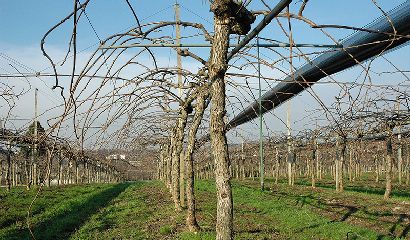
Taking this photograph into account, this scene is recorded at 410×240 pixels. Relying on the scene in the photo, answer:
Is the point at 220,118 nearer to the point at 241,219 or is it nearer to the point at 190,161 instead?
the point at 190,161

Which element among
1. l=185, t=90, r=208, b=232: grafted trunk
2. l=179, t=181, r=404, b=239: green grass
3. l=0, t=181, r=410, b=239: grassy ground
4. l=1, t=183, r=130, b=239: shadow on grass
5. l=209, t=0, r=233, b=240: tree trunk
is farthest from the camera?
l=1, t=183, r=130, b=239: shadow on grass

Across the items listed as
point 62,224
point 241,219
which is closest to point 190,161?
point 241,219

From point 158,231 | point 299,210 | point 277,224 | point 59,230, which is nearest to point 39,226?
point 59,230

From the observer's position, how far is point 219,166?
3521 millimetres

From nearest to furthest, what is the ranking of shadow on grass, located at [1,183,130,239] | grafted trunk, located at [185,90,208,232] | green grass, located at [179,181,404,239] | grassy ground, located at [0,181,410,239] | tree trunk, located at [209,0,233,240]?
tree trunk, located at [209,0,233,240] < grafted trunk, located at [185,90,208,232] < green grass, located at [179,181,404,239] < grassy ground, located at [0,181,410,239] < shadow on grass, located at [1,183,130,239]

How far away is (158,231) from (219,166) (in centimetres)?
515

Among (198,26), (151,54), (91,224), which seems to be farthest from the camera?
(91,224)

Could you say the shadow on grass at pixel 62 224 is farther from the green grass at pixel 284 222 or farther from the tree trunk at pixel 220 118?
the tree trunk at pixel 220 118

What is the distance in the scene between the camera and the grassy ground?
7.93 meters

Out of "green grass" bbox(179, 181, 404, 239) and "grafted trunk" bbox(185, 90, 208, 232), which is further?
"green grass" bbox(179, 181, 404, 239)

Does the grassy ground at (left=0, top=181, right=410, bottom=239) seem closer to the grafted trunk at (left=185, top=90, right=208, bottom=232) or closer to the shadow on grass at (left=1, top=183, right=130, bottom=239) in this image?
the shadow on grass at (left=1, top=183, right=130, bottom=239)

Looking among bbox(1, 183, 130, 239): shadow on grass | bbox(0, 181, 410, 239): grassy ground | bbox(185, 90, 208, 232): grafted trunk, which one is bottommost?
bbox(1, 183, 130, 239): shadow on grass

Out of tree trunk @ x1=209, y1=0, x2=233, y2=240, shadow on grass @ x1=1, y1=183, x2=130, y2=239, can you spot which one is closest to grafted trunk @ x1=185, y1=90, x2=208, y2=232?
shadow on grass @ x1=1, y1=183, x2=130, y2=239

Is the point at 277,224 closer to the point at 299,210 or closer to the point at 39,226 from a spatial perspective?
the point at 299,210
